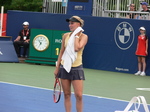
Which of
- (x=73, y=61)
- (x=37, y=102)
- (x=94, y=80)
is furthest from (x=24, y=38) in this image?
(x=73, y=61)

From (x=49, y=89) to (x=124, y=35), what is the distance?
20.2 feet

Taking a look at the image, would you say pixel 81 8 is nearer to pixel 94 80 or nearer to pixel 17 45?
pixel 17 45

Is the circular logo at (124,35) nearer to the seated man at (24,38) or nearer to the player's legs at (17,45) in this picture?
the seated man at (24,38)

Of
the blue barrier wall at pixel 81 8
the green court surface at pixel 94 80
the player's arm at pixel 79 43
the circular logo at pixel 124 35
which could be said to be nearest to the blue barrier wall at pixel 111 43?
the circular logo at pixel 124 35

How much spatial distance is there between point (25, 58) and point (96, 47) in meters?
3.30

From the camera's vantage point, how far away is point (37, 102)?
10.5 m

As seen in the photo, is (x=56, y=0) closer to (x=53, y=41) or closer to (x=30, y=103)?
(x=53, y=41)

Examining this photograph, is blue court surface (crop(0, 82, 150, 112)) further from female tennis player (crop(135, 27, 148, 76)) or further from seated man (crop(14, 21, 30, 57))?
seated man (crop(14, 21, 30, 57))

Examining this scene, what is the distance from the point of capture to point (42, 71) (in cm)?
1719

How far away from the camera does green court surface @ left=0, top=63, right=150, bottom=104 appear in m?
12.9

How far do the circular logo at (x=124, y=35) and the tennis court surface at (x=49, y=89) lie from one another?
1.14 metres

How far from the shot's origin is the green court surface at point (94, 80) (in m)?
12.9

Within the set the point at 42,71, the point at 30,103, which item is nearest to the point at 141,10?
the point at 42,71

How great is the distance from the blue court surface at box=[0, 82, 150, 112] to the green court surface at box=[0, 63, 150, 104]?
81 centimetres
